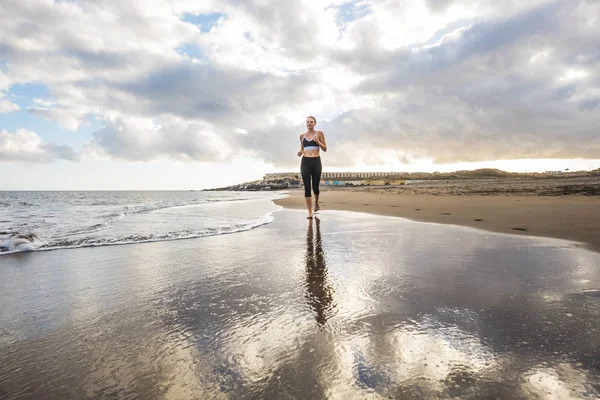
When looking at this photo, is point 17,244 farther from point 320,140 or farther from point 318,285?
point 320,140

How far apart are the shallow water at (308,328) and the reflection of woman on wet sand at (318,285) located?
0.02 meters

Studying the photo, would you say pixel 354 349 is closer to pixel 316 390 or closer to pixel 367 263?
pixel 316 390

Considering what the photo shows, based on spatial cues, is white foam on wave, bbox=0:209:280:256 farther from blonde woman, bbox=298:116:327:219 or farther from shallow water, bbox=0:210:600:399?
blonde woman, bbox=298:116:327:219

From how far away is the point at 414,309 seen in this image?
2.16 m

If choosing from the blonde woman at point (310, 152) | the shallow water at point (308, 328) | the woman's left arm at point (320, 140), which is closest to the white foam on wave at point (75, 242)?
the shallow water at point (308, 328)

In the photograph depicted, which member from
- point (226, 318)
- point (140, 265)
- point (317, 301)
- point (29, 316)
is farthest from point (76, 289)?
point (317, 301)

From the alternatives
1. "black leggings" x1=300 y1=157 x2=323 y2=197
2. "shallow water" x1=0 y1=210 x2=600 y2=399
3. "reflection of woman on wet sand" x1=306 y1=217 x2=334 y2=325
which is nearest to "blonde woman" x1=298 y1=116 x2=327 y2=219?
"black leggings" x1=300 y1=157 x2=323 y2=197

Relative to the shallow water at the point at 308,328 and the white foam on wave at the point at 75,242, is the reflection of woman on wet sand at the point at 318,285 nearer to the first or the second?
the shallow water at the point at 308,328

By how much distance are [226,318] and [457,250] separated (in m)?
3.23

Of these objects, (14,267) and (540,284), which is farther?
(14,267)

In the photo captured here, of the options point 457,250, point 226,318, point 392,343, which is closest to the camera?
point 392,343

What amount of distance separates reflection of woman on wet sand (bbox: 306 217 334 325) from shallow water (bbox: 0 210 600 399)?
21 mm

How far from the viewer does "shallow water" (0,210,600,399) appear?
4.46 ft

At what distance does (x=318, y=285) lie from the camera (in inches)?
108
